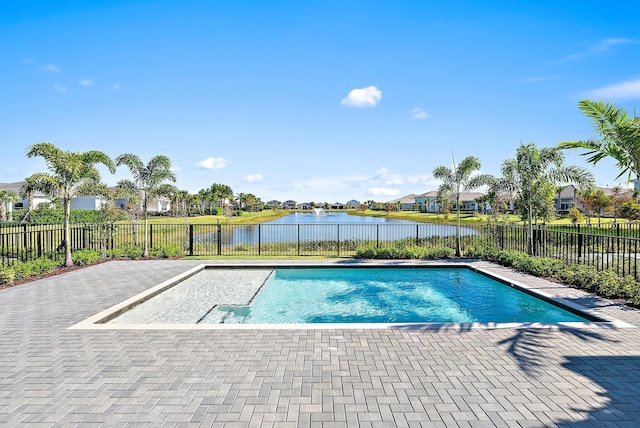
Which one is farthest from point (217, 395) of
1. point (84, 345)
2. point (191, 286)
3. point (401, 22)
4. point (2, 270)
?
point (401, 22)

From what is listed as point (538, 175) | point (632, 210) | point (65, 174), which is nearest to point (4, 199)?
point (65, 174)

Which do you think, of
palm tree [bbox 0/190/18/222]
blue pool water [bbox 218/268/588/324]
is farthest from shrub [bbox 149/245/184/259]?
palm tree [bbox 0/190/18/222]

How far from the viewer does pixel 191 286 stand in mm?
8984

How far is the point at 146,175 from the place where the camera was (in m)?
13.5

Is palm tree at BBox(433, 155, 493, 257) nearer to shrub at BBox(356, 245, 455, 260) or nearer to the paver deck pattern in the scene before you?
shrub at BBox(356, 245, 455, 260)

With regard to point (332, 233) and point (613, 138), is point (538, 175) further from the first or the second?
point (332, 233)

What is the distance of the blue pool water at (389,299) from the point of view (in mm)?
6766

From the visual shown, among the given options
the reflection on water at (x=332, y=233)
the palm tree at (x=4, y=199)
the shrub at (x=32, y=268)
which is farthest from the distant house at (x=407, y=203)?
the shrub at (x=32, y=268)

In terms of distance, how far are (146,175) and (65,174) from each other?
308 centimetres

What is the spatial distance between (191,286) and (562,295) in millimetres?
8624

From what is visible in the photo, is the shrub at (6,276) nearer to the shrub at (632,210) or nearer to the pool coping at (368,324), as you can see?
the pool coping at (368,324)

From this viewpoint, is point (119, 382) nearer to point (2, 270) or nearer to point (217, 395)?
point (217, 395)

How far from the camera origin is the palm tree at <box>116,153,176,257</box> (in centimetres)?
1316

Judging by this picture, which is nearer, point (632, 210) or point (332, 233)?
point (632, 210)
